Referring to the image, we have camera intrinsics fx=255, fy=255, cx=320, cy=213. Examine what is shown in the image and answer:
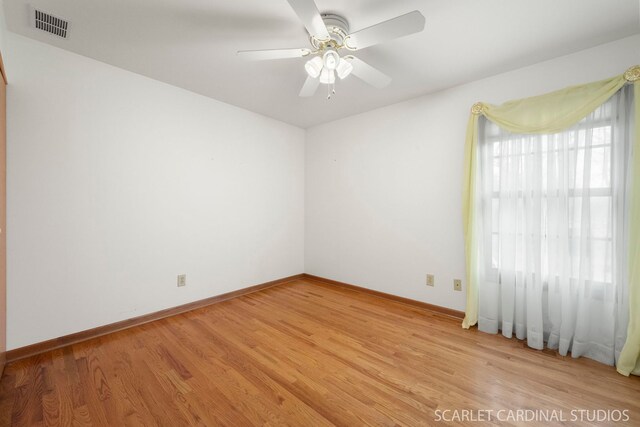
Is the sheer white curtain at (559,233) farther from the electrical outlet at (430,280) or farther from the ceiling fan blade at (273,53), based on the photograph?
the ceiling fan blade at (273,53)

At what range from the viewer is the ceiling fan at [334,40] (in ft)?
4.33

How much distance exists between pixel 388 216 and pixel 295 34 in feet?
7.01

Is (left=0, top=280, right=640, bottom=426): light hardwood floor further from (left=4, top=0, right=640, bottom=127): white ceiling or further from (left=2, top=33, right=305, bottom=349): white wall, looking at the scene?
(left=4, top=0, right=640, bottom=127): white ceiling

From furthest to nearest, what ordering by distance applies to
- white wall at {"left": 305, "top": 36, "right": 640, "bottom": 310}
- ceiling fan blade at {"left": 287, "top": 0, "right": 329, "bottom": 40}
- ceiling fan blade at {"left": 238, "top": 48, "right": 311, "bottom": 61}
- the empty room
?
white wall at {"left": 305, "top": 36, "right": 640, "bottom": 310}
ceiling fan blade at {"left": 238, "top": 48, "right": 311, "bottom": 61}
the empty room
ceiling fan blade at {"left": 287, "top": 0, "right": 329, "bottom": 40}

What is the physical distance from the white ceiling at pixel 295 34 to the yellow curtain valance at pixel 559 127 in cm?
35

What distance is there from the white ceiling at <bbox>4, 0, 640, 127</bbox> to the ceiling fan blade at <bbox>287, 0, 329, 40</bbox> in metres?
0.24

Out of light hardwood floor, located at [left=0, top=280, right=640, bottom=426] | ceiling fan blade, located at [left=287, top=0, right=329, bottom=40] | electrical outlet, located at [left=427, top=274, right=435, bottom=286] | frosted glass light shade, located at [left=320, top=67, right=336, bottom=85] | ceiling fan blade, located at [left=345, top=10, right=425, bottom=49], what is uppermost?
ceiling fan blade, located at [left=287, top=0, right=329, bottom=40]

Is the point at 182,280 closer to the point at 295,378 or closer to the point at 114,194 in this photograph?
the point at 114,194

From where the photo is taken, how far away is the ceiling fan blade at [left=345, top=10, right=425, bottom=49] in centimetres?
130

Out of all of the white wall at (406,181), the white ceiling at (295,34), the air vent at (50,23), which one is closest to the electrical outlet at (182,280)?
the white wall at (406,181)

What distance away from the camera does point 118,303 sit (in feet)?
7.63

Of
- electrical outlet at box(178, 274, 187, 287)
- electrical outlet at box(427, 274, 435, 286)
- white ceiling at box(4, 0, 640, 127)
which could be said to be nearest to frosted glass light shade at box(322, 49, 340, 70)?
white ceiling at box(4, 0, 640, 127)

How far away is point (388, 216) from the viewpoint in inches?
124

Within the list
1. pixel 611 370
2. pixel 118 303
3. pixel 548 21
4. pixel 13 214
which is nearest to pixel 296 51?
pixel 548 21
